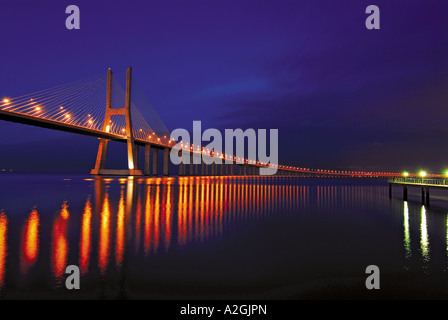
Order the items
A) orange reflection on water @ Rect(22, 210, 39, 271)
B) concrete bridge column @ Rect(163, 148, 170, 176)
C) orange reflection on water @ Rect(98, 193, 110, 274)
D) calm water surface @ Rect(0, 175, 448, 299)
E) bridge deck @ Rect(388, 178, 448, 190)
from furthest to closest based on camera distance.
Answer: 1. concrete bridge column @ Rect(163, 148, 170, 176)
2. bridge deck @ Rect(388, 178, 448, 190)
3. orange reflection on water @ Rect(22, 210, 39, 271)
4. orange reflection on water @ Rect(98, 193, 110, 274)
5. calm water surface @ Rect(0, 175, 448, 299)

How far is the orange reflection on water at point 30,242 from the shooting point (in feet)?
25.2

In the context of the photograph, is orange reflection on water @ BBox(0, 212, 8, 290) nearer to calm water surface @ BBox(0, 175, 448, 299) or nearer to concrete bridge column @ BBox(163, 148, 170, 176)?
calm water surface @ BBox(0, 175, 448, 299)

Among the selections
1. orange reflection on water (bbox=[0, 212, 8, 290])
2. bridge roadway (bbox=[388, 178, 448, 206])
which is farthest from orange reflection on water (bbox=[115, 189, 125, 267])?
bridge roadway (bbox=[388, 178, 448, 206])

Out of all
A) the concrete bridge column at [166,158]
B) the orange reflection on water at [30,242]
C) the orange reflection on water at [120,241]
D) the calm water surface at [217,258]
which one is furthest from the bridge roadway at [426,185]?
the concrete bridge column at [166,158]

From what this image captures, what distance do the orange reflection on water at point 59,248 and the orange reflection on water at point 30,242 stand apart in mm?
497

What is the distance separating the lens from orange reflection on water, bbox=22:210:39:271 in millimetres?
7692

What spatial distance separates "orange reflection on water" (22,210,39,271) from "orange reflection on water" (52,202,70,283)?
0.50 metres

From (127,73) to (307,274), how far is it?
68663mm

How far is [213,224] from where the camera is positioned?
13531 millimetres

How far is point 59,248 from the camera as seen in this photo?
8.80 metres

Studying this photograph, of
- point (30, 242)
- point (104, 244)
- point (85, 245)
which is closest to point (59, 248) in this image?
point (85, 245)

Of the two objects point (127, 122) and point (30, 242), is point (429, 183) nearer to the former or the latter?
point (30, 242)

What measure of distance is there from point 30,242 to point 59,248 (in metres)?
1.58
